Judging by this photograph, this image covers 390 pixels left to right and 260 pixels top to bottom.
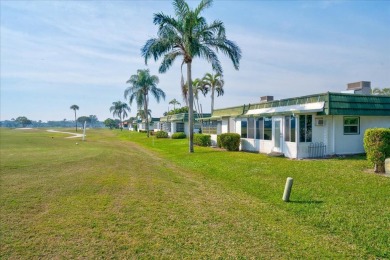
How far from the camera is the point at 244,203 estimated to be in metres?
8.30

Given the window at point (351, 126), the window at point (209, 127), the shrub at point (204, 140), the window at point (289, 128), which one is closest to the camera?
the window at point (289, 128)

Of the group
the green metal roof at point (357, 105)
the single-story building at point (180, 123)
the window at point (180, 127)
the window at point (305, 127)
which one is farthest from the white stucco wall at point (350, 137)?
the window at point (180, 127)

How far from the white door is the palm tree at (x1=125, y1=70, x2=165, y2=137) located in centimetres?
3568

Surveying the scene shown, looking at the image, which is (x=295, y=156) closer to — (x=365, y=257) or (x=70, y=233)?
(x=365, y=257)

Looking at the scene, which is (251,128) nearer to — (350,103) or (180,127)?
(350,103)

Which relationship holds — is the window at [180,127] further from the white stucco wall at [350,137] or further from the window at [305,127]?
the white stucco wall at [350,137]

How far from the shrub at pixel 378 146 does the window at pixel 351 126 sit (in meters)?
6.29

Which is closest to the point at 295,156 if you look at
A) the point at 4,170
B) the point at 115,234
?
the point at 115,234

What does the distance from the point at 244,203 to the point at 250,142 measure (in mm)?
13583

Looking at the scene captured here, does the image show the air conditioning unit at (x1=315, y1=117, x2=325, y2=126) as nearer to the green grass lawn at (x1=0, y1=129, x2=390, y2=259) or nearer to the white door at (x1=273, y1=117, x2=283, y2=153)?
the white door at (x1=273, y1=117, x2=283, y2=153)

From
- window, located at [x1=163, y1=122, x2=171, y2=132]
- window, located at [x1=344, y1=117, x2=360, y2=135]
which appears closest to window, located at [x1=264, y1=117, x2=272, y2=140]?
window, located at [x1=344, y1=117, x2=360, y2=135]

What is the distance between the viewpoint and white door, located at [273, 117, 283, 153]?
17688 millimetres

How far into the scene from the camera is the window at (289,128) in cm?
1653

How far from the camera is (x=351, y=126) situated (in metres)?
16.9
